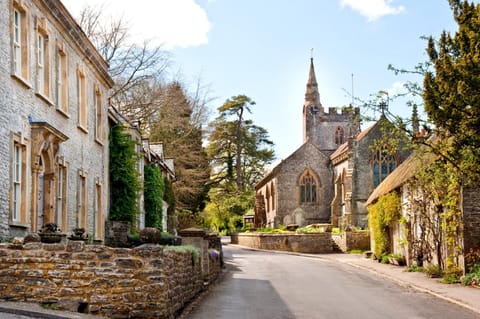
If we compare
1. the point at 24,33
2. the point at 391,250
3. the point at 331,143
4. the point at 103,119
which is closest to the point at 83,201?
the point at 103,119

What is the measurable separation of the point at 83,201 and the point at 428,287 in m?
10.9

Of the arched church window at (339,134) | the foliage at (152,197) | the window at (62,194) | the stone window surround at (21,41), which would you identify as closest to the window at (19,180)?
the stone window surround at (21,41)

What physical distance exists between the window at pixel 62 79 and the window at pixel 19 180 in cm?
342

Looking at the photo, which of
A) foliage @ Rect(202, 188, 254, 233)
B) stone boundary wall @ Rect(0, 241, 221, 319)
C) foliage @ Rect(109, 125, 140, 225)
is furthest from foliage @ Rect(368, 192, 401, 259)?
foliage @ Rect(202, 188, 254, 233)

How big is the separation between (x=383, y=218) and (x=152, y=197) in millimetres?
11314

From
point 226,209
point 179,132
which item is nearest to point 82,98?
point 179,132

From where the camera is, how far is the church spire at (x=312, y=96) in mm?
90562

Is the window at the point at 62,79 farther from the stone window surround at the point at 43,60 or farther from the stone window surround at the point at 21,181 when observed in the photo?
the stone window surround at the point at 21,181

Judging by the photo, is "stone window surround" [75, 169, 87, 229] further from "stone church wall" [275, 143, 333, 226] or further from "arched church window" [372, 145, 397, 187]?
"stone church wall" [275, 143, 333, 226]

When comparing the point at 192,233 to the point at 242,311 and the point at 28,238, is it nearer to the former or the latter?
the point at 242,311

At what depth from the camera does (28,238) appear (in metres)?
12.7

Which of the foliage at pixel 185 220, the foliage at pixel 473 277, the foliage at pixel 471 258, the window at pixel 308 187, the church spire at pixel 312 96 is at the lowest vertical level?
the foliage at pixel 473 277

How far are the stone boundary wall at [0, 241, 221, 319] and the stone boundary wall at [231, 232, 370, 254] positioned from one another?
36260 mm

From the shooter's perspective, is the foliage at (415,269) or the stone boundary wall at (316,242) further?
the stone boundary wall at (316,242)
